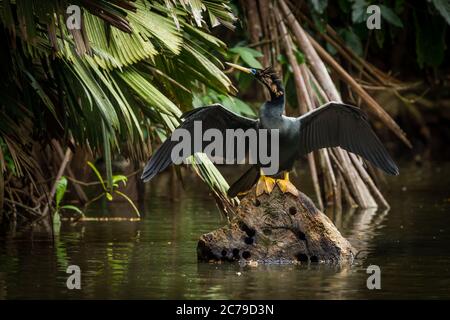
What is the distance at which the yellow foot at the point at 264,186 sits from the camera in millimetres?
7806

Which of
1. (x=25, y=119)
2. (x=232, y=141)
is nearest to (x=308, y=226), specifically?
(x=232, y=141)

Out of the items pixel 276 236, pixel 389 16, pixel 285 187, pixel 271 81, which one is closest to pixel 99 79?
pixel 271 81

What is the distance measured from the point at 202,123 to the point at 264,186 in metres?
0.62

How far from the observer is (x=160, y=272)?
7.23 metres

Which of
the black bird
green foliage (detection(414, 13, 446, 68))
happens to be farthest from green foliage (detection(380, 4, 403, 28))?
the black bird

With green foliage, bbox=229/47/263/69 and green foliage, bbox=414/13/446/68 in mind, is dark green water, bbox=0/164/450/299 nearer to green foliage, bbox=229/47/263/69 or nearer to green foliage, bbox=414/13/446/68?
green foliage, bbox=229/47/263/69

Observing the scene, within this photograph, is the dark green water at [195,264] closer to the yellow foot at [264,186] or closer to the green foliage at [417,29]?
the yellow foot at [264,186]

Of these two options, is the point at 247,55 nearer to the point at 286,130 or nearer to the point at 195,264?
the point at 286,130

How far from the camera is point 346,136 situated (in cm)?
821

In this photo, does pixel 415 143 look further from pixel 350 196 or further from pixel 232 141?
pixel 232 141

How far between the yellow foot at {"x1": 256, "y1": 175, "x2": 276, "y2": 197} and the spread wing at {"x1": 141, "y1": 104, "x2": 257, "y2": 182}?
388 millimetres

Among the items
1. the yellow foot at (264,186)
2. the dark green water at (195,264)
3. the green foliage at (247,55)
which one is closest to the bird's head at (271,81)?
the yellow foot at (264,186)
